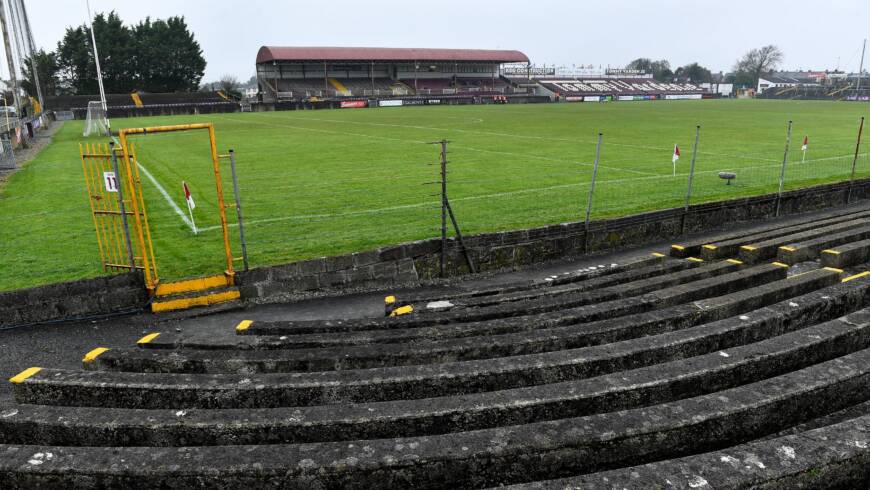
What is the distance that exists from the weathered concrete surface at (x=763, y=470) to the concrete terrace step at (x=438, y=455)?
0.96 feet

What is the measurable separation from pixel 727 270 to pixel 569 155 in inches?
602

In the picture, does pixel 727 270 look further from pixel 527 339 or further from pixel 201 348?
pixel 201 348

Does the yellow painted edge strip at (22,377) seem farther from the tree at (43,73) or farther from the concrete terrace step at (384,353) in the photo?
the tree at (43,73)

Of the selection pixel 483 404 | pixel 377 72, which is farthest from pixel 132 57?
pixel 483 404

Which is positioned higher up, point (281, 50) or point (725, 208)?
point (281, 50)

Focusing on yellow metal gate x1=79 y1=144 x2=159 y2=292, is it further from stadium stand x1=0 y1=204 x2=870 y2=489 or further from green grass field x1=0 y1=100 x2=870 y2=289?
stadium stand x1=0 y1=204 x2=870 y2=489

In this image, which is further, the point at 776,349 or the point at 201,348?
the point at 201,348

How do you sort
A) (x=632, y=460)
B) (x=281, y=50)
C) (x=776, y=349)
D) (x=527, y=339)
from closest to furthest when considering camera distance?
1. (x=632, y=460)
2. (x=776, y=349)
3. (x=527, y=339)
4. (x=281, y=50)

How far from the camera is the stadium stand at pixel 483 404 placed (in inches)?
123

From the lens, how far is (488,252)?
33.2 ft


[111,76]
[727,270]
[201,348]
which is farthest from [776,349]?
[111,76]

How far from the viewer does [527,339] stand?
16.2 ft

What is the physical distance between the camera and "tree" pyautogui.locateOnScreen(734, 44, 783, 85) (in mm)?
149375

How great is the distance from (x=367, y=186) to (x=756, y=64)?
577 ft
